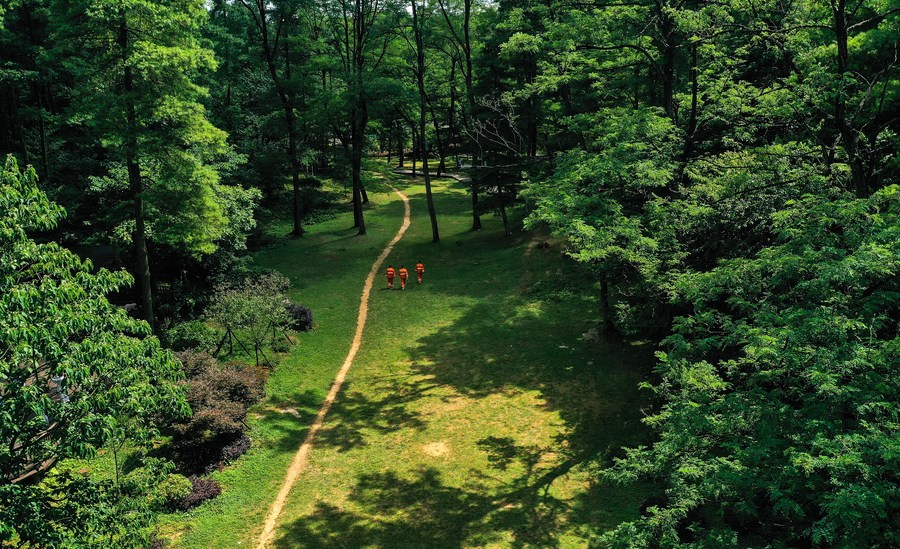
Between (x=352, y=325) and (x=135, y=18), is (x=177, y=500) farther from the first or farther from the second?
(x=135, y=18)

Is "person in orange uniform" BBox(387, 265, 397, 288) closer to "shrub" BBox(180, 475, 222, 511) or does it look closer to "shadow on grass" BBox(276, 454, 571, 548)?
"shadow on grass" BBox(276, 454, 571, 548)

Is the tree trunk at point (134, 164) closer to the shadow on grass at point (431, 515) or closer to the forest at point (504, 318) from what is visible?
the forest at point (504, 318)

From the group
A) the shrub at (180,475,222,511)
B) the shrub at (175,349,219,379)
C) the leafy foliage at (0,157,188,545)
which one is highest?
the leafy foliage at (0,157,188,545)

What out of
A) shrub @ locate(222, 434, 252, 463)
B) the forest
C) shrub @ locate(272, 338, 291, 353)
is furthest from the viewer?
shrub @ locate(272, 338, 291, 353)

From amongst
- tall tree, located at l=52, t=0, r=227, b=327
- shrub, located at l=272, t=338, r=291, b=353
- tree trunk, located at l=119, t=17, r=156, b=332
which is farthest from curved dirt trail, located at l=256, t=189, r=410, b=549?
tall tree, located at l=52, t=0, r=227, b=327

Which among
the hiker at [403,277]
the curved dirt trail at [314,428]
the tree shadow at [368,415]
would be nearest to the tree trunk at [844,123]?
the tree shadow at [368,415]
